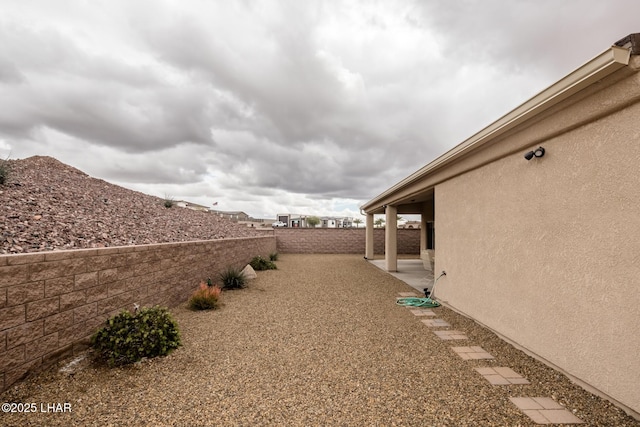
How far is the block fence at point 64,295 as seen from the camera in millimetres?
2641

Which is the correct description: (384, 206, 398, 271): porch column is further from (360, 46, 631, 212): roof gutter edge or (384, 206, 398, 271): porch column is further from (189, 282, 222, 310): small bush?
(189, 282, 222, 310): small bush

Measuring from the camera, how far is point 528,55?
5773 mm

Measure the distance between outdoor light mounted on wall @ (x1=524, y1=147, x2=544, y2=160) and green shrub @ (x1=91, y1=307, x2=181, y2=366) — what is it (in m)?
5.16

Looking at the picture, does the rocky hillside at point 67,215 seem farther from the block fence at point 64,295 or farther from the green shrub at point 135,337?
the green shrub at point 135,337

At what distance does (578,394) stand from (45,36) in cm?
1026

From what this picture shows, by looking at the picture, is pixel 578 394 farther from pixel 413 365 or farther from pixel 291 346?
pixel 291 346

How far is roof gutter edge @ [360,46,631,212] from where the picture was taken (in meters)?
2.45

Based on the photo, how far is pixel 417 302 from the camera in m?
6.76

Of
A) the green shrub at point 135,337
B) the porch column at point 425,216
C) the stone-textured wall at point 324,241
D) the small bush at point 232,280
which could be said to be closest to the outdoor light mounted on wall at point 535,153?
the green shrub at point 135,337

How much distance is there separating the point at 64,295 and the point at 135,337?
88 cm

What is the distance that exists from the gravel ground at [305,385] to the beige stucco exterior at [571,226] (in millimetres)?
406

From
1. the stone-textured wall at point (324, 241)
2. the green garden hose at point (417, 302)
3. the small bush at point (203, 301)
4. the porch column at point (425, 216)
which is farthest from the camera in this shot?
the stone-textured wall at point (324, 241)

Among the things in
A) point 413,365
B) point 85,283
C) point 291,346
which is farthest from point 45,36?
point 413,365

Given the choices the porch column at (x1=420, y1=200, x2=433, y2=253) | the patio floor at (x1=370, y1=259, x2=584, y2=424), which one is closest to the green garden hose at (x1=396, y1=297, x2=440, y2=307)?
the patio floor at (x1=370, y1=259, x2=584, y2=424)
